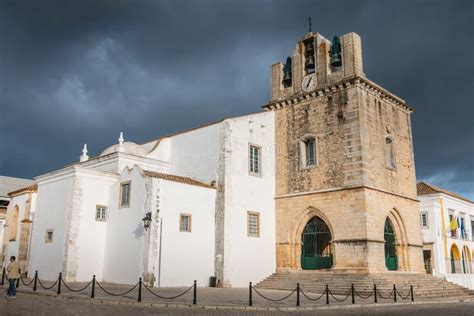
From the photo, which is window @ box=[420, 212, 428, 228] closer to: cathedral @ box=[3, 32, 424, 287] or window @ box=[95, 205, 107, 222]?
cathedral @ box=[3, 32, 424, 287]

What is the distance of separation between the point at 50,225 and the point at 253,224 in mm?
10187

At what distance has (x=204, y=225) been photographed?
2212 centimetres

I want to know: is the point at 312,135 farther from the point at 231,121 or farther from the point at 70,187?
the point at 70,187

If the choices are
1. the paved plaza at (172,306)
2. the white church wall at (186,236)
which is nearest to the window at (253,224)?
the white church wall at (186,236)

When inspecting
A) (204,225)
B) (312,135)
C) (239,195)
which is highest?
(312,135)

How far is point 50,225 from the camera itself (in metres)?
23.1

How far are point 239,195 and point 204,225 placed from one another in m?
2.38

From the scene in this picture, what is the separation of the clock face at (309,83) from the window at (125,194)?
10633mm

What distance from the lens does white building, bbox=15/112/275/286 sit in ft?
67.8

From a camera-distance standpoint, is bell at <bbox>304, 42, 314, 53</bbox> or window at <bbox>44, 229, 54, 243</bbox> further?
bell at <bbox>304, 42, 314, 53</bbox>

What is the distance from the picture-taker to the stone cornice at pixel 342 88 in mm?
22667

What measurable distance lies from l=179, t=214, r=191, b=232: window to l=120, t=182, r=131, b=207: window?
2759 mm

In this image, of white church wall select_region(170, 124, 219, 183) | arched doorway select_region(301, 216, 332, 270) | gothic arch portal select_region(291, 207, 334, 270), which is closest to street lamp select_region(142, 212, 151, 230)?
white church wall select_region(170, 124, 219, 183)

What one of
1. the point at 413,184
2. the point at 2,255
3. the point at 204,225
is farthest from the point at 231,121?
the point at 2,255
